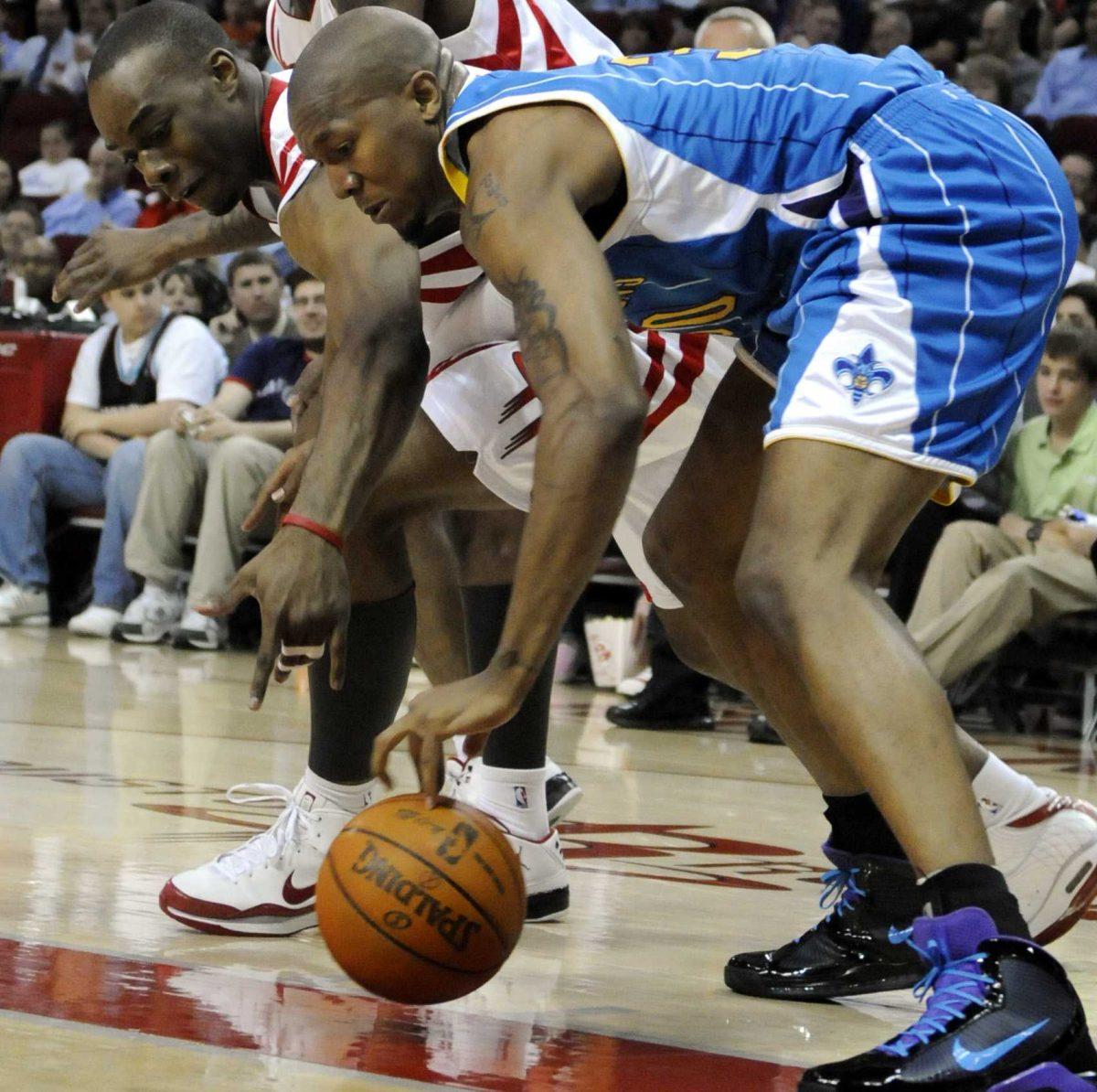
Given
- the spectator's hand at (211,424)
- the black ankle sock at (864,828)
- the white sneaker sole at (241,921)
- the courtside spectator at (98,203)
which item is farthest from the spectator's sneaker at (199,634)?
the black ankle sock at (864,828)

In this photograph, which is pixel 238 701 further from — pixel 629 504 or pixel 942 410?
pixel 942 410

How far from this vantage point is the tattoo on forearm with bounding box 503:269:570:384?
6.70 ft

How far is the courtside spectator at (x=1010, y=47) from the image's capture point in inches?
401

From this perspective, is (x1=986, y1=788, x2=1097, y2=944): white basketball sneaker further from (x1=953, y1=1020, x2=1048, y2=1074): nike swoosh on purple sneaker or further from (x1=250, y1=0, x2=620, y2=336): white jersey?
(x1=250, y1=0, x2=620, y2=336): white jersey

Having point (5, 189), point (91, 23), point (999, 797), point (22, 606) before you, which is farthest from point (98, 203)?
point (999, 797)

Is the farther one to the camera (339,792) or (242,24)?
(242,24)

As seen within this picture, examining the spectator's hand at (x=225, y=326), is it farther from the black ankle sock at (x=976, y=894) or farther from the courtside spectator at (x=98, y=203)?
the black ankle sock at (x=976, y=894)

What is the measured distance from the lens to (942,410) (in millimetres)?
2092

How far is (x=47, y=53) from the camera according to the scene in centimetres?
1409

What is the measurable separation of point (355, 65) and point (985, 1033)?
51.0 inches

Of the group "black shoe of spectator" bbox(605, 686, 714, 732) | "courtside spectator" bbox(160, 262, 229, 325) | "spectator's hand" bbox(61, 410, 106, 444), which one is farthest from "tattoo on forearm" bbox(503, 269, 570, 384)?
"courtside spectator" bbox(160, 262, 229, 325)

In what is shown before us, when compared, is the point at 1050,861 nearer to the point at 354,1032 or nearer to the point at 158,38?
the point at 354,1032

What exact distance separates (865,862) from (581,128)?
3.41 feet

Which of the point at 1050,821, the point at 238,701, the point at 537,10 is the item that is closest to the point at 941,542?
the point at 238,701
